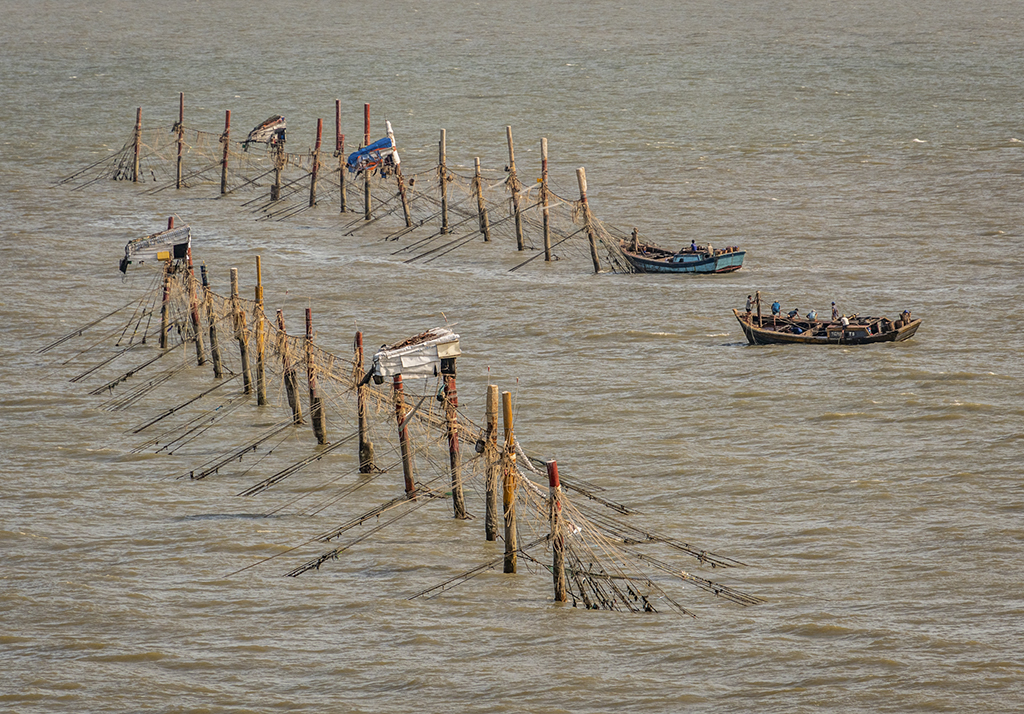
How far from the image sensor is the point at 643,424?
41781mm

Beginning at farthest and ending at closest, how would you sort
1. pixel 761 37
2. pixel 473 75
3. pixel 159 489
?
pixel 761 37 < pixel 473 75 < pixel 159 489

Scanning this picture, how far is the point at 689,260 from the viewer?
59688 mm

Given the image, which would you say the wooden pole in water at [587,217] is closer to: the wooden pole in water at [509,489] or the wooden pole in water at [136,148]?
the wooden pole in water at [136,148]

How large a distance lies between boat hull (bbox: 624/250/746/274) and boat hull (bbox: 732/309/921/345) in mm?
9828

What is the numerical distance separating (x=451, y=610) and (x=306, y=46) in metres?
90.7

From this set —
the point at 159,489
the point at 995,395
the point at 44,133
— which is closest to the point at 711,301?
the point at 995,395

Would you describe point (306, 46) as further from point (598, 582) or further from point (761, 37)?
point (598, 582)

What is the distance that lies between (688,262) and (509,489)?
32054 millimetres

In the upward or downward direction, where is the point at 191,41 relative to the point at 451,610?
upward

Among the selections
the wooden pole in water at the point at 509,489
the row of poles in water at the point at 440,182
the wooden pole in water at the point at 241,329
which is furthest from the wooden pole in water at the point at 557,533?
the row of poles in water at the point at 440,182

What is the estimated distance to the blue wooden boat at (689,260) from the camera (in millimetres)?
59438

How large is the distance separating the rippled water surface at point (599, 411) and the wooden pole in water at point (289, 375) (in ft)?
4.05

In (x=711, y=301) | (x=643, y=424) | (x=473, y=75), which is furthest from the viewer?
(x=473, y=75)

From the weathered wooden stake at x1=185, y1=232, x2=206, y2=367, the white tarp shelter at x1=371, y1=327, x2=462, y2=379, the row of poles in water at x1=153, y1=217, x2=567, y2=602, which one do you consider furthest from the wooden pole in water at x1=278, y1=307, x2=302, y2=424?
the white tarp shelter at x1=371, y1=327, x2=462, y2=379
